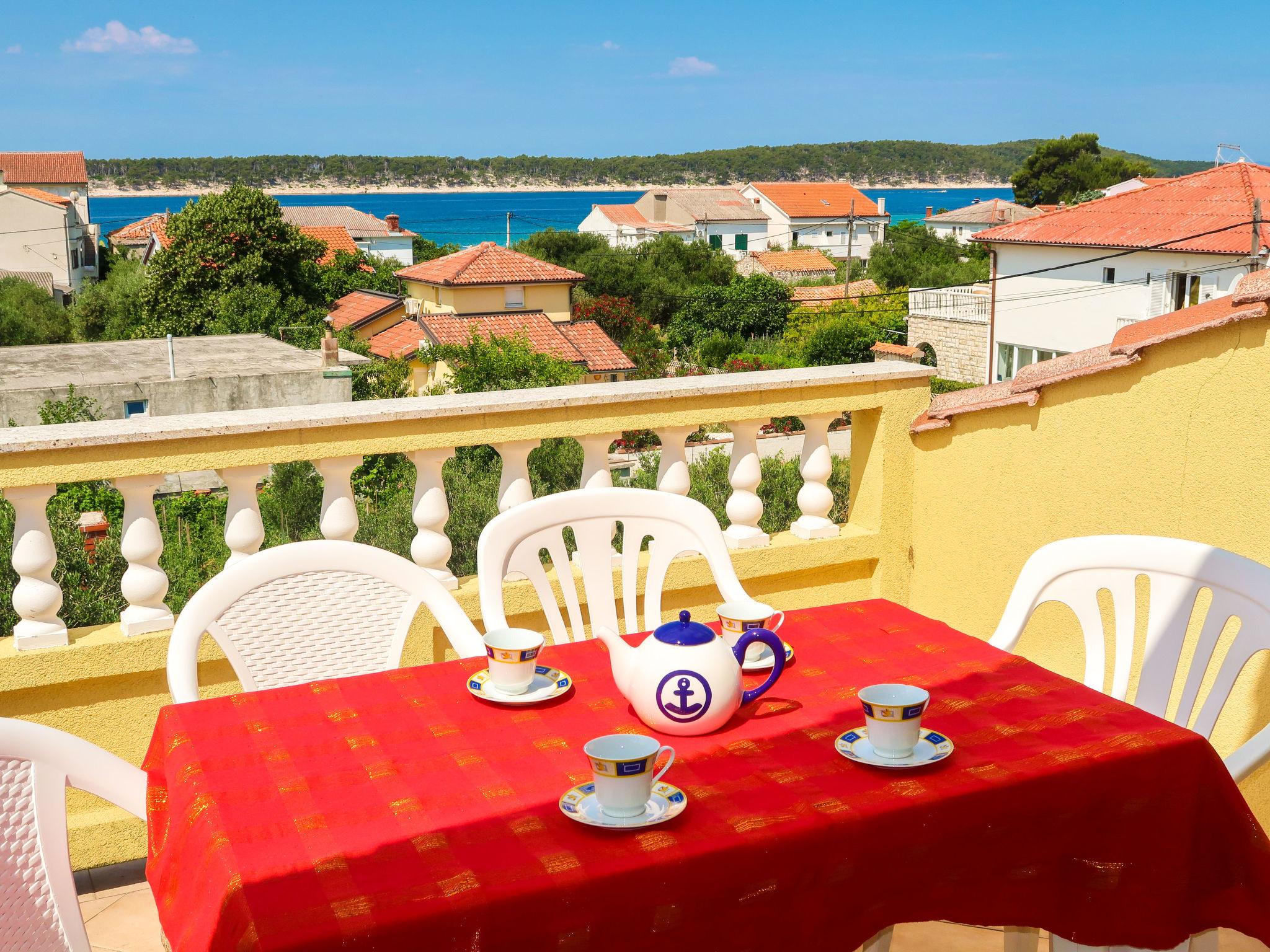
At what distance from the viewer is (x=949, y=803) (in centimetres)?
120

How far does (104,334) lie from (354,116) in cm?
11888

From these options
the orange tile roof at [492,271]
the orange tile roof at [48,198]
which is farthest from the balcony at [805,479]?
the orange tile roof at [48,198]

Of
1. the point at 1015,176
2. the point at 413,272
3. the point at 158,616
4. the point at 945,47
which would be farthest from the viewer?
the point at 945,47

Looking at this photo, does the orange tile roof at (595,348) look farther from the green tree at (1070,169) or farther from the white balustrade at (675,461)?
the green tree at (1070,169)

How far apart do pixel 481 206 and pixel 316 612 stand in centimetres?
15770

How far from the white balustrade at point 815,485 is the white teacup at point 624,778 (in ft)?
6.00

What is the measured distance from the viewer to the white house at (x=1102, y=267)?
1955cm

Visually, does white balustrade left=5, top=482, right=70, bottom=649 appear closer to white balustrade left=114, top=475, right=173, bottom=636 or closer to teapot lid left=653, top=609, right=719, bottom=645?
white balustrade left=114, top=475, right=173, bottom=636

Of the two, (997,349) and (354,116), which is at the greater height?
(354,116)

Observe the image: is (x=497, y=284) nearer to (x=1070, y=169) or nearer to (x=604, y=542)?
(x=604, y=542)

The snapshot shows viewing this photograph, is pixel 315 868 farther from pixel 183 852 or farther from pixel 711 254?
pixel 711 254

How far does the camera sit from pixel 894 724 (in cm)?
129

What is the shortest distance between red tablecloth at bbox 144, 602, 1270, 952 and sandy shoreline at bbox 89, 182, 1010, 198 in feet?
448

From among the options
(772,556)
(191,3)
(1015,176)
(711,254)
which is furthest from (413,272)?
(191,3)
